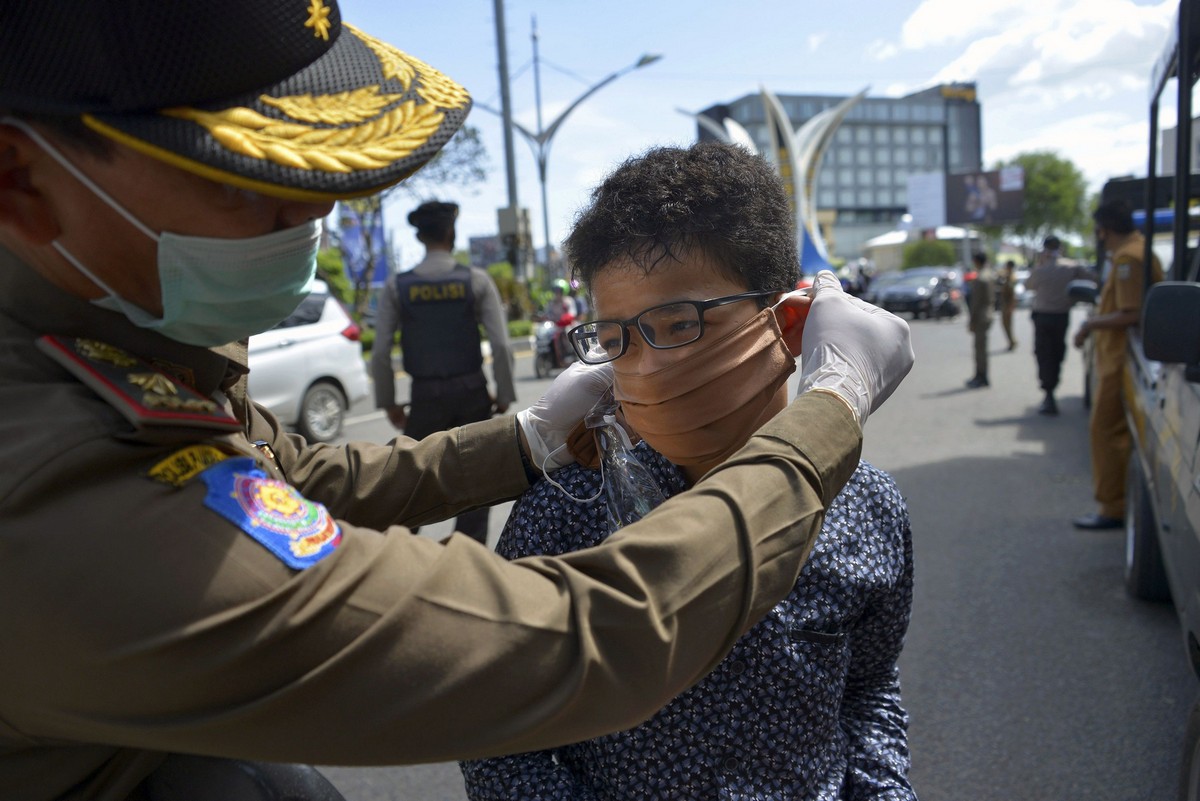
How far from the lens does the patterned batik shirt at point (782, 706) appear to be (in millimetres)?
1482

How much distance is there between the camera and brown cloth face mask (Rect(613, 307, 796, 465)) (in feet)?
5.70

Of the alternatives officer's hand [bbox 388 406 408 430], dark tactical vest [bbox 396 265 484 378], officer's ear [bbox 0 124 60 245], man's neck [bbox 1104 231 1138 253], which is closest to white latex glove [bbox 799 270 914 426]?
officer's ear [bbox 0 124 60 245]

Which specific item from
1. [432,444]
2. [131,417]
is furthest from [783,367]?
[131,417]

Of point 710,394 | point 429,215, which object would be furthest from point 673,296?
point 429,215

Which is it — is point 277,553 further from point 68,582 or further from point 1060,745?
point 1060,745

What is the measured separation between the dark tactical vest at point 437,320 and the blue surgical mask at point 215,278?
407 cm

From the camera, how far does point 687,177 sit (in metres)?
1.76

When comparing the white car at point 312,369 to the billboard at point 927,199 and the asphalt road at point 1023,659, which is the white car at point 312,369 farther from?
the billboard at point 927,199

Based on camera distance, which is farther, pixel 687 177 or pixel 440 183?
pixel 440 183

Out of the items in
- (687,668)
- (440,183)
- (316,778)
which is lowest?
(316,778)

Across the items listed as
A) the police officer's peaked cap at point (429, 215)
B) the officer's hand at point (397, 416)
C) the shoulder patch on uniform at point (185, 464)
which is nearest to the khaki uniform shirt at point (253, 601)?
the shoulder patch on uniform at point (185, 464)

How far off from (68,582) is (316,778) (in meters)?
0.48

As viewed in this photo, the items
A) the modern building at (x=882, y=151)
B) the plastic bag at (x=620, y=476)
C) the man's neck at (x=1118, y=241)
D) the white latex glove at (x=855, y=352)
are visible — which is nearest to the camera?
the white latex glove at (x=855, y=352)

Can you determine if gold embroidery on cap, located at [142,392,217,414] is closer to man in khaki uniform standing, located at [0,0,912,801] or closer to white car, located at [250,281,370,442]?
Result: man in khaki uniform standing, located at [0,0,912,801]
